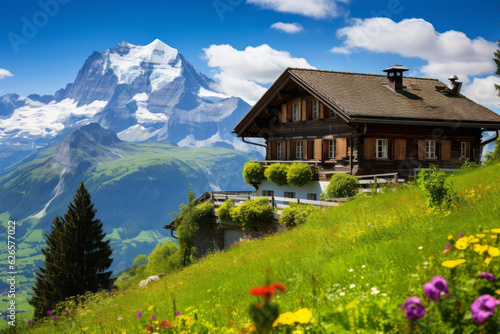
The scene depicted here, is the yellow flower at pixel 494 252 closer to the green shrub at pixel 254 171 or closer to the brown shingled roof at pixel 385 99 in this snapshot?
the brown shingled roof at pixel 385 99

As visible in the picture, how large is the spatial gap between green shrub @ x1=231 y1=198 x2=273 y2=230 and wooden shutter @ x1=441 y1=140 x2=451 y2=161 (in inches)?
451

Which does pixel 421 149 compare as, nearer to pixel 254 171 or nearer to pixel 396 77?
pixel 396 77

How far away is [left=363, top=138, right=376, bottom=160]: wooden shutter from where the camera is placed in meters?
22.8

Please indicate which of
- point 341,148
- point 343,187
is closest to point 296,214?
point 343,187

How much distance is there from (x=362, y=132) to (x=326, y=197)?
4.22 m

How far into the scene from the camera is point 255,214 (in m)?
21.7

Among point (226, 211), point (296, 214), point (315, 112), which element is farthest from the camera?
point (315, 112)

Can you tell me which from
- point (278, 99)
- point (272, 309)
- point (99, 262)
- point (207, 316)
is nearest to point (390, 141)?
point (278, 99)

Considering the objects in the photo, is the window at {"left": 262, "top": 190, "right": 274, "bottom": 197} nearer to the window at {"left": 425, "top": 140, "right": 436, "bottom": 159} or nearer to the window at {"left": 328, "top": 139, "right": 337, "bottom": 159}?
the window at {"left": 328, "top": 139, "right": 337, "bottom": 159}

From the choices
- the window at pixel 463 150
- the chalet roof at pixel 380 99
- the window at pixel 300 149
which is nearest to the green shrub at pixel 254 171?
the window at pixel 300 149

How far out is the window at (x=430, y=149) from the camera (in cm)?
2470

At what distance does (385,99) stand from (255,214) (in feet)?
34.5

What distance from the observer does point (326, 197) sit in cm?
2108

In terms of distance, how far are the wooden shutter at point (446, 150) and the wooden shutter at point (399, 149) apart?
307 centimetres
